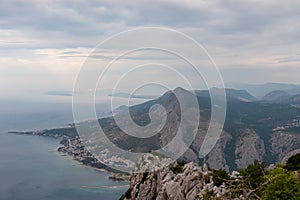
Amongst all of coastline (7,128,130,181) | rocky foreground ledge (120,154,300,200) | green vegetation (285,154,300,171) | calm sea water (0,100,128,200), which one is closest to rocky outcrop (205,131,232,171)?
coastline (7,128,130,181)

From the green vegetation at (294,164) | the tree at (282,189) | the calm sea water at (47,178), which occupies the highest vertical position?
the tree at (282,189)

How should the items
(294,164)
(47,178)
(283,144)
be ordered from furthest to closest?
(283,144) < (47,178) < (294,164)

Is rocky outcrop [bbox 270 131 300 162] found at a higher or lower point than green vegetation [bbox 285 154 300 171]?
lower

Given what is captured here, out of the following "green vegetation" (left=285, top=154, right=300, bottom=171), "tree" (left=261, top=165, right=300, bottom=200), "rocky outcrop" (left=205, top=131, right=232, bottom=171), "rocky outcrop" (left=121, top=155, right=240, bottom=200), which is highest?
"tree" (left=261, top=165, right=300, bottom=200)

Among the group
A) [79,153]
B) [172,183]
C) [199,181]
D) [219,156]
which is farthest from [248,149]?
[199,181]

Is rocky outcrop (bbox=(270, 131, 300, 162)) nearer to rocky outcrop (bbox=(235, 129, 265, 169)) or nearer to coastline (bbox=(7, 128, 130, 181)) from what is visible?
rocky outcrop (bbox=(235, 129, 265, 169))

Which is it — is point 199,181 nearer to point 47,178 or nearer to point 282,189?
point 282,189

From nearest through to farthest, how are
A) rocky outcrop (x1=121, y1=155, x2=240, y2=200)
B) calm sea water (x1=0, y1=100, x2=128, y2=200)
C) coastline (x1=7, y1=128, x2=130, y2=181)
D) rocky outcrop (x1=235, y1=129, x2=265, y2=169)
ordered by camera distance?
rocky outcrop (x1=121, y1=155, x2=240, y2=200) → calm sea water (x1=0, y1=100, x2=128, y2=200) → coastline (x1=7, y1=128, x2=130, y2=181) → rocky outcrop (x1=235, y1=129, x2=265, y2=169)

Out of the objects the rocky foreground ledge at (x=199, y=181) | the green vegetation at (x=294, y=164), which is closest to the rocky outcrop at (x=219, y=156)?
the rocky foreground ledge at (x=199, y=181)

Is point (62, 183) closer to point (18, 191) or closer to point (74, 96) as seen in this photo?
point (18, 191)

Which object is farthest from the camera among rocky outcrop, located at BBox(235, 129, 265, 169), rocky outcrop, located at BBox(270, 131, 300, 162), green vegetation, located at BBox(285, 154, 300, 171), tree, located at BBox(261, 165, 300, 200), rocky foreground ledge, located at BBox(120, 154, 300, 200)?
rocky outcrop, located at BBox(270, 131, 300, 162)

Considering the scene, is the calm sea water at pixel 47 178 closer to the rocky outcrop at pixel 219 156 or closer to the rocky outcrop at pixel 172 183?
the rocky outcrop at pixel 219 156
